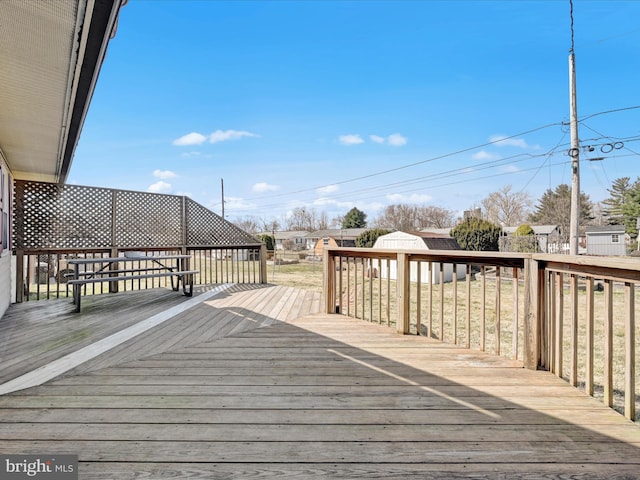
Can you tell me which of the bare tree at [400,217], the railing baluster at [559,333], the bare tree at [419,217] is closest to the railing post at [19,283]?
the railing baluster at [559,333]

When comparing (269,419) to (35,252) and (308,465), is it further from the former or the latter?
(35,252)

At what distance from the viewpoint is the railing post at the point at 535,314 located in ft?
7.45

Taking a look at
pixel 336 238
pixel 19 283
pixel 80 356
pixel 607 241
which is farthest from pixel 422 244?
pixel 607 241

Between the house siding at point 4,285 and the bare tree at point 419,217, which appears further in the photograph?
the bare tree at point 419,217

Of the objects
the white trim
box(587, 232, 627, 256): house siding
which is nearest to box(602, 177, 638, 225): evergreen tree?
box(587, 232, 627, 256): house siding

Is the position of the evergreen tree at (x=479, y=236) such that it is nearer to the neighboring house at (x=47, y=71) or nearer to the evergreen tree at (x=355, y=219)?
the neighboring house at (x=47, y=71)

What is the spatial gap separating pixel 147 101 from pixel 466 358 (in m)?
15.1

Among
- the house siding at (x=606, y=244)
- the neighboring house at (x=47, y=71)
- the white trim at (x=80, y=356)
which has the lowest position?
the white trim at (x=80, y=356)

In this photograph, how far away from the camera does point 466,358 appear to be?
8.35 ft

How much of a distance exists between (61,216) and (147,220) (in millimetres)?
1358

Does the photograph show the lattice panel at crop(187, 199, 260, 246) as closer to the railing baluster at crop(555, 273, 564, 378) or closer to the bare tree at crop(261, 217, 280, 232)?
the railing baluster at crop(555, 273, 564, 378)

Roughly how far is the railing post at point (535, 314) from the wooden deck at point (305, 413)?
0.39ft

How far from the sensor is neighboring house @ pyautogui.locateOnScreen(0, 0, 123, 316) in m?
1.77

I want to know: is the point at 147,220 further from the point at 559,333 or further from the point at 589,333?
the point at 589,333
